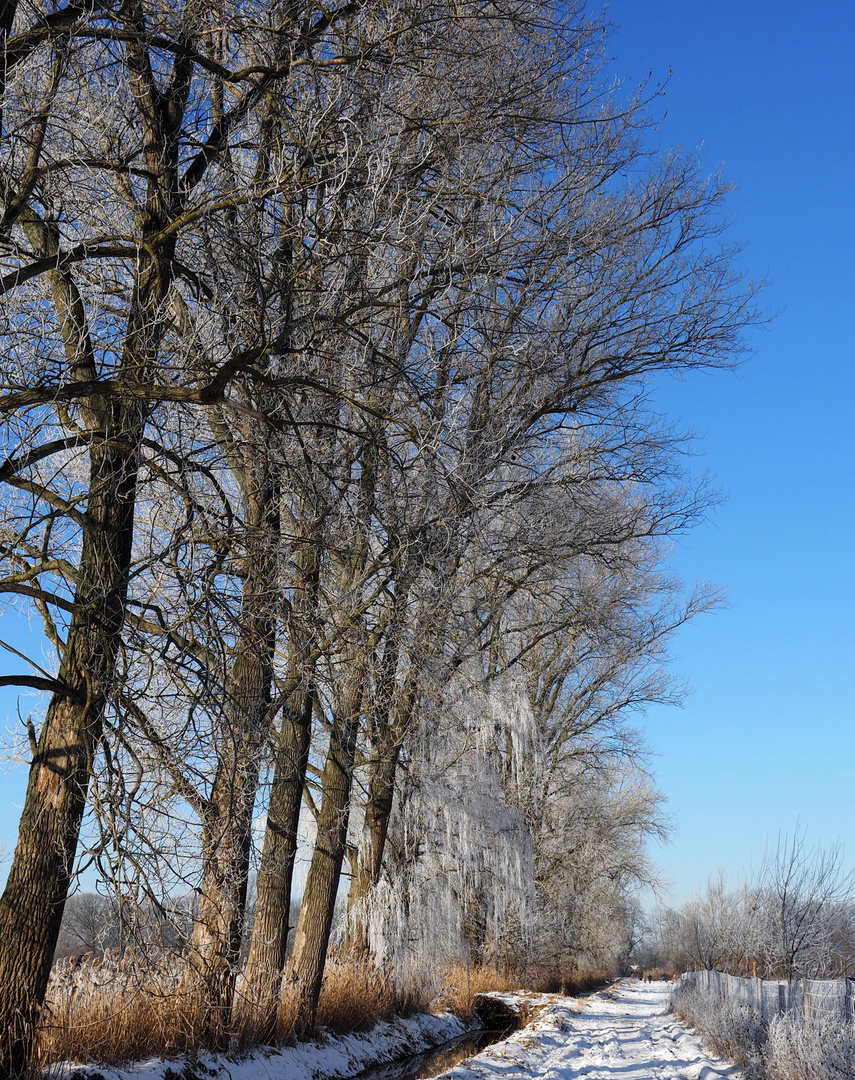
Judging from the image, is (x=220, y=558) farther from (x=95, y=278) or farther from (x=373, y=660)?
(x=373, y=660)

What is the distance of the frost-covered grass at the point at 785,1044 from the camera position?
909 cm

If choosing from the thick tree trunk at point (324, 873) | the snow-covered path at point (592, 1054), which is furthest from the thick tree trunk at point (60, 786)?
the snow-covered path at point (592, 1054)

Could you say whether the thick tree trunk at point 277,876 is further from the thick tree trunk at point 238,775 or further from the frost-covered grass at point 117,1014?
the thick tree trunk at point 238,775

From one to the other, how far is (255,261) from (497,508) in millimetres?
4245

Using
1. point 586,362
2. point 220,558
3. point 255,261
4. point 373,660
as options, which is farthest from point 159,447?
point 586,362

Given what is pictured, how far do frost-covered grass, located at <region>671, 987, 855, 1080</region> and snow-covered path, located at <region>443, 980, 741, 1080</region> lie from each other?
323mm

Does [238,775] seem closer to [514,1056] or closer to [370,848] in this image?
[370,848]

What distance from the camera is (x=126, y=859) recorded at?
4.11m

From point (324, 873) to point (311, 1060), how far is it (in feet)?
5.75

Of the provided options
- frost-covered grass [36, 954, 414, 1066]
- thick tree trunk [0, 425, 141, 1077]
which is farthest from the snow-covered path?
thick tree trunk [0, 425, 141, 1077]

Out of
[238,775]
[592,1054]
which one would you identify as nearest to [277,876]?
[238,775]

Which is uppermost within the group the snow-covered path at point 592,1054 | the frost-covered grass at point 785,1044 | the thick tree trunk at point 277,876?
the thick tree trunk at point 277,876

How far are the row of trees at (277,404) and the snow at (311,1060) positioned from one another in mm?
291

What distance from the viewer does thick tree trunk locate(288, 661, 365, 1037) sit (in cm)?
888
